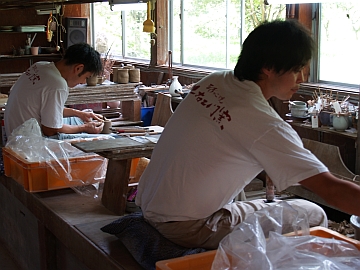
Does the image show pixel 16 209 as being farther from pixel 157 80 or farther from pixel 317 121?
pixel 157 80

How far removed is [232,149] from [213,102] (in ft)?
0.65

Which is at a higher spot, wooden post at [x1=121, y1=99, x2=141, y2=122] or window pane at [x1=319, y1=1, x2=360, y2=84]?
window pane at [x1=319, y1=1, x2=360, y2=84]

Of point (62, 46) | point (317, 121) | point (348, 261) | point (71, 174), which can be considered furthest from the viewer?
point (62, 46)

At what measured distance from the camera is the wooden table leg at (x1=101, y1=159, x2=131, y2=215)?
3.09 m

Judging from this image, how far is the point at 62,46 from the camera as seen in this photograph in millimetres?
9844

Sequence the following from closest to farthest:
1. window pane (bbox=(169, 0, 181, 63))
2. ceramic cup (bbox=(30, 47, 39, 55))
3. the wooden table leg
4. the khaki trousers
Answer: the khaki trousers
the wooden table leg
window pane (bbox=(169, 0, 181, 63))
ceramic cup (bbox=(30, 47, 39, 55))

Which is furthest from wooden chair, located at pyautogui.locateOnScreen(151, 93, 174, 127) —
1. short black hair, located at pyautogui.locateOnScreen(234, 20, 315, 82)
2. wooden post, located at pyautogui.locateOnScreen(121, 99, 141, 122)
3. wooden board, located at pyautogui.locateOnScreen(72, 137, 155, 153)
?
short black hair, located at pyautogui.locateOnScreen(234, 20, 315, 82)

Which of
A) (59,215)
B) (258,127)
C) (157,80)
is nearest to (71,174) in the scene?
(59,215)

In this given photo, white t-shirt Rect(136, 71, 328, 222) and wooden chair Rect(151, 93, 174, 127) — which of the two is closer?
white t-shirt Rect(136, 71, 328, 222)

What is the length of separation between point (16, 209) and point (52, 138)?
578mm

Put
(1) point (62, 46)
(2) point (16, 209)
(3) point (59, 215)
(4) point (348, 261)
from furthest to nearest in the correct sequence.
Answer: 1. (1) point (62, 46)
2. (2) point (16, 209)
3. (3) point (59, 215)
4. (4) point (348, 261)

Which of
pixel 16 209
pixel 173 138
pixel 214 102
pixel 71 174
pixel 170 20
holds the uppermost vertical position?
pixel 170 20

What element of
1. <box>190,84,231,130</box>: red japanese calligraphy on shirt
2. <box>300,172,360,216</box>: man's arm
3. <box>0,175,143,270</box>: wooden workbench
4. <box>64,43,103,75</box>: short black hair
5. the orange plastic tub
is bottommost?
<box>0,175,143,270</box>: wooden workbench

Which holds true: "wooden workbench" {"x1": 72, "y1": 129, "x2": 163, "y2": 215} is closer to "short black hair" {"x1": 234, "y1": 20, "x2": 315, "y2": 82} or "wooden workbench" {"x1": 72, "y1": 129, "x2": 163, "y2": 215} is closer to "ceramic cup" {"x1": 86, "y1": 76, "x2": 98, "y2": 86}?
"short black hair" {"x1": 234, "y1": 20, "x2": 315, "y2": 82}
